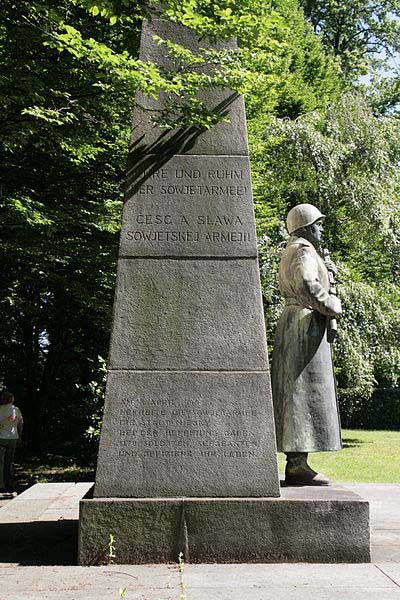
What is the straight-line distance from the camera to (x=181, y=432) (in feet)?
20.7

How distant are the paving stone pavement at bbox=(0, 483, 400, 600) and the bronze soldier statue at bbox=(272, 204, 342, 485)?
99cm

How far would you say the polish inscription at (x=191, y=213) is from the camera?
6.62m

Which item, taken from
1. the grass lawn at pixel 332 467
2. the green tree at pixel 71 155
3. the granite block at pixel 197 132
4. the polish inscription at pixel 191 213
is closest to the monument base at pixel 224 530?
the polish inscription at pixel 191 213

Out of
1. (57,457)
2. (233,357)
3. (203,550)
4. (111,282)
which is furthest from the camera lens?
(57,457)

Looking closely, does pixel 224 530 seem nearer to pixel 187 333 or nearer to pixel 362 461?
pixel 187 333

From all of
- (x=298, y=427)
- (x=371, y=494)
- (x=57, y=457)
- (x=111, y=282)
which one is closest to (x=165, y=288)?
(x=298, y=427)

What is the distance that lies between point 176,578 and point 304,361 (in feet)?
7.31

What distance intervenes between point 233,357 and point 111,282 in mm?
8832

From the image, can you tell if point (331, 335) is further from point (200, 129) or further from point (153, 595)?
point (153, 595)

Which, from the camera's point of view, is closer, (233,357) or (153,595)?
(153,595)

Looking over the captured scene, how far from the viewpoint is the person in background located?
13.8m

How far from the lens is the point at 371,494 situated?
10945mm

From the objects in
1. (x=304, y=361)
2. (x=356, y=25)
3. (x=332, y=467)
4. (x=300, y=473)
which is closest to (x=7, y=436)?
(x=332, y=467)

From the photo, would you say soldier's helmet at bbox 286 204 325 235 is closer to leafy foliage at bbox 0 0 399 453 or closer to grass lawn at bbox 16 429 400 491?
leafy foliage at bbox 0 0 399 453
